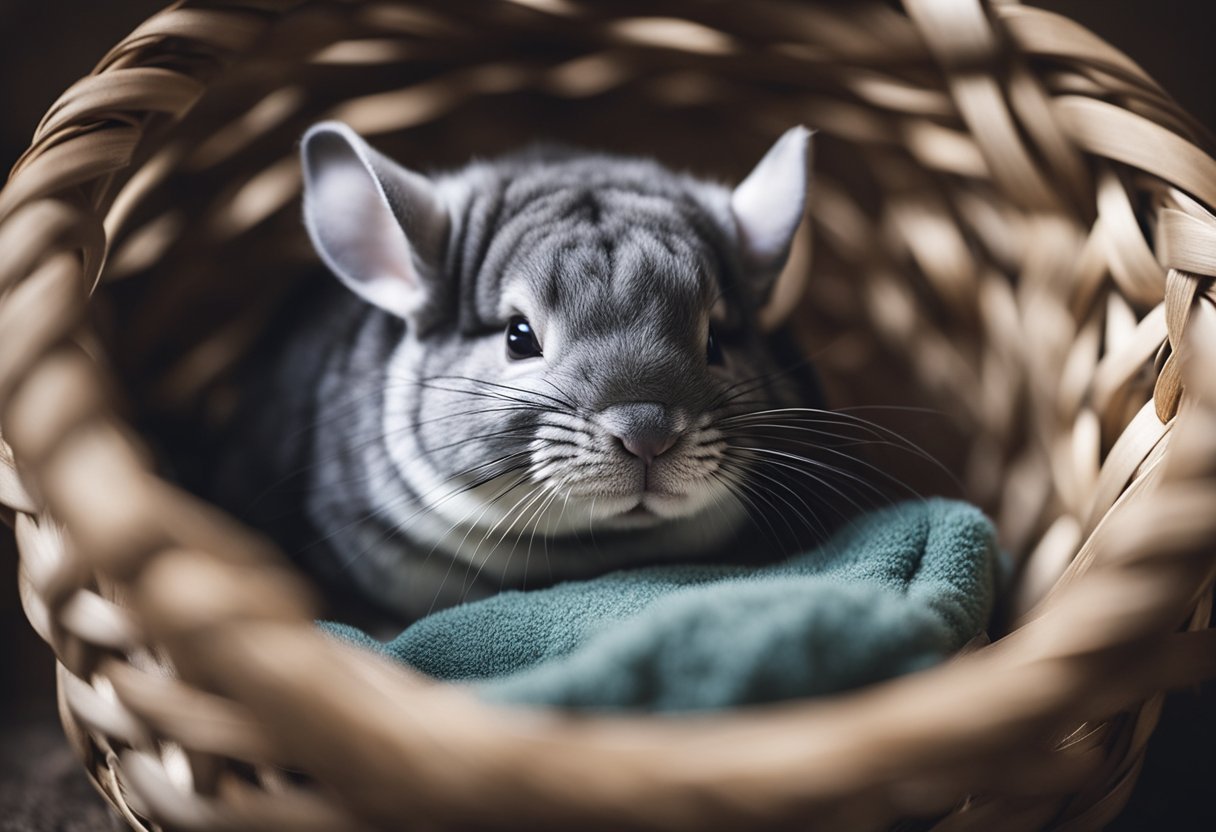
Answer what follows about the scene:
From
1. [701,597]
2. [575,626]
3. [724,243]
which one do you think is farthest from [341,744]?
[724,243]

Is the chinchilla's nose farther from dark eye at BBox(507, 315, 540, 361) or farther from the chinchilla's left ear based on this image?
the chinchilla's left ear

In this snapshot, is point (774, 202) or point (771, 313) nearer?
point (774, 202)

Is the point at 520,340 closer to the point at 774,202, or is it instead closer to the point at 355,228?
the point at 355,228

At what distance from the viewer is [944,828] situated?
1.01 meters

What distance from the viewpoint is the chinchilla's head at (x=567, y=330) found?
1.44 m

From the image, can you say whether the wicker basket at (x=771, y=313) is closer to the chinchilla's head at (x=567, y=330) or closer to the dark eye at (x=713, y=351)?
the chinchilla's head at (x=567, y=330)

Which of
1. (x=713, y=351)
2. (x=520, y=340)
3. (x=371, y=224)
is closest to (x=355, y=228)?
(x=371, y=224)

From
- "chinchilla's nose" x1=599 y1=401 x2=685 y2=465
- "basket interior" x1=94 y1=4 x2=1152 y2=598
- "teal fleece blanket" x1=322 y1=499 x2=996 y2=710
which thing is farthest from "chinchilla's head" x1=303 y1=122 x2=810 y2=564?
"basket interior" x1=94 y1=4 x2=1152 y2=598

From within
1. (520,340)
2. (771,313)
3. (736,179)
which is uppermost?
(736,179)

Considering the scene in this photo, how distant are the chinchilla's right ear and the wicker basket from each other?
24cm

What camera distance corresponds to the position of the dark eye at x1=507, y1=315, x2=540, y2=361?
159 cm

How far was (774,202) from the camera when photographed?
5.82ft

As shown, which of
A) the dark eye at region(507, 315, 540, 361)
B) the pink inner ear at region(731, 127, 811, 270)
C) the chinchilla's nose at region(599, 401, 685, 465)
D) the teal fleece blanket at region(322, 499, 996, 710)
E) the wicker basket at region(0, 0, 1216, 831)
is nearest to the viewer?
the wicker basket at region(0, 0, 1216, 831)

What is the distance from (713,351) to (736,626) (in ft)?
2.33
